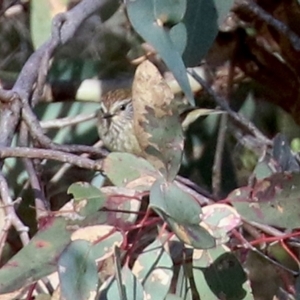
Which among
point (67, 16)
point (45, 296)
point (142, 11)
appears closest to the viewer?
point (142, 11)

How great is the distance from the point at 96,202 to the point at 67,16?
0.43 m

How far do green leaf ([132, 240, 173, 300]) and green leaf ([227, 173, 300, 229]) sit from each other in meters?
0.08

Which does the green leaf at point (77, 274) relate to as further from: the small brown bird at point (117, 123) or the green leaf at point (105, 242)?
the small brown bird at point (117, 123)

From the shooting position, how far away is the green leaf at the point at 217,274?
69 cm

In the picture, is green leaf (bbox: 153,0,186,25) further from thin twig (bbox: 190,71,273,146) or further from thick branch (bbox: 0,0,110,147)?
thin twig (bbox: 190,71,273,146)

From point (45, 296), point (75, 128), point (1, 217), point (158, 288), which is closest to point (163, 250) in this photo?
point (158, 288)

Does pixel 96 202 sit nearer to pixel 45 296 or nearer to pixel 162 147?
pixel 162 147

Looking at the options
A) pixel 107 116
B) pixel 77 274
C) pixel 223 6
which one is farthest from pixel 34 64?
pixel 107 116

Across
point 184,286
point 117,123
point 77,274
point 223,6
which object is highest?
point 223,6

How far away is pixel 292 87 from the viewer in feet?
4.32

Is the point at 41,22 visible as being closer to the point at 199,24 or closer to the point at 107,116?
the point at 107,116

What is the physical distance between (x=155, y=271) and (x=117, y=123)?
0.84 meters

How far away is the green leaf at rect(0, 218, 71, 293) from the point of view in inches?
25.5

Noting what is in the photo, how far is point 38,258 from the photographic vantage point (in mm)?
663
